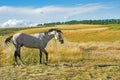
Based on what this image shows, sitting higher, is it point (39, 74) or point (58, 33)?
point (58, 33)

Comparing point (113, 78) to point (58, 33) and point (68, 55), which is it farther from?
point (68, 55)

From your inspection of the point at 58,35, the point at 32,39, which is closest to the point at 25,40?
the point at 32,39

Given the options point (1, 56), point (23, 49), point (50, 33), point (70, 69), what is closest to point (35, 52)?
point (23, 49)

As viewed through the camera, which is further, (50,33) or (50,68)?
(50,33)

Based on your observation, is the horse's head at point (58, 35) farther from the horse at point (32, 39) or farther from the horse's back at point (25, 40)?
the horse's back at point (25, 40)

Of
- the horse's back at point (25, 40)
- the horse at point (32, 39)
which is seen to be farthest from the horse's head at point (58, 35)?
the horse's back at point (25, 40)

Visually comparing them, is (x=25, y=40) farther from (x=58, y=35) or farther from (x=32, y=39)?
(x=58, y=35)

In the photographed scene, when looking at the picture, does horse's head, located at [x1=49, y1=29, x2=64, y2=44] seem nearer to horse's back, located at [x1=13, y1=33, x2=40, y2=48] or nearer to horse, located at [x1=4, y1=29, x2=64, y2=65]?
horse, located at [x1=4, y1=29, x2=64, y2=65]

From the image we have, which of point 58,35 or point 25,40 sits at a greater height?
point 58,35

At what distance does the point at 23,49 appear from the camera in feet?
74.0

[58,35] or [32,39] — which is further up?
[58,35]

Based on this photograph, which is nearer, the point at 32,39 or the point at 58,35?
the point at 58,35

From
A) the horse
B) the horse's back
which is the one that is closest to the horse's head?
the horse

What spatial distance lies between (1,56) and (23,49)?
1571mm
